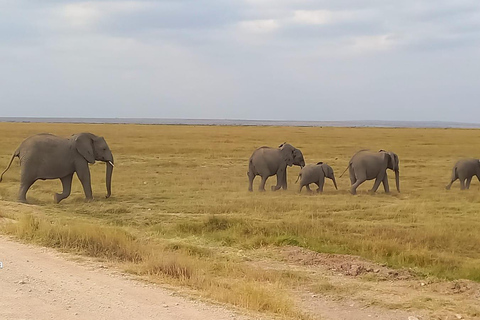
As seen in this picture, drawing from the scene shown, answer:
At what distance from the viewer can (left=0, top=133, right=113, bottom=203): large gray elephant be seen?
16922 millimetres

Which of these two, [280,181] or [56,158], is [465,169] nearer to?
[280,181]

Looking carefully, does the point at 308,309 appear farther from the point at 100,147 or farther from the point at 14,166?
the point at 14,166

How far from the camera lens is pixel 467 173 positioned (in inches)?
830

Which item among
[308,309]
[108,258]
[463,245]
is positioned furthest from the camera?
[463,245]

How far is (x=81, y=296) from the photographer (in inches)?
268

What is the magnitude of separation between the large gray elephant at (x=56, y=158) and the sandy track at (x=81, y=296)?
28.5 ft

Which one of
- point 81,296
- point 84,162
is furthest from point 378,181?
point 81,296

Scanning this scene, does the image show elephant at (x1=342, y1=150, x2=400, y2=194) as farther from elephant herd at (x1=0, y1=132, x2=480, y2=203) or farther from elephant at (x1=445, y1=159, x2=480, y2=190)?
elephant at (x1=445, y1=159, x2=480, y2=190)

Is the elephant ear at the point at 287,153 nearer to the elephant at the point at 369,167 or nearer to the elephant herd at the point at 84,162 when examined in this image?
the elephant herd at the point at 84,162

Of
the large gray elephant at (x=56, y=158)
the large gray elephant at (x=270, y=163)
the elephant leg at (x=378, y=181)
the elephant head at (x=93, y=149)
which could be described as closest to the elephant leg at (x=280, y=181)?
the large gray elephant at (x=270, y=163)

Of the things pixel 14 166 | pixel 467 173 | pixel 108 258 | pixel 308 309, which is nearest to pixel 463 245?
pixel 308 309

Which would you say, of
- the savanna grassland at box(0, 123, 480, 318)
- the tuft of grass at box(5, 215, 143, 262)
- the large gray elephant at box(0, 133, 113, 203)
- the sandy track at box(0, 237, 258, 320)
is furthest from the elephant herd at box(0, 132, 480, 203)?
the sandy track at box(0, 237, 258, 320)

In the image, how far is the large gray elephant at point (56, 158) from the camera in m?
16.9

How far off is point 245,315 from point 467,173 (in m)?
16.5
